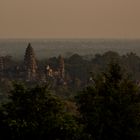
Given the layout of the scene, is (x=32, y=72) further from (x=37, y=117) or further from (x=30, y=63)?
(x=37, y=117)

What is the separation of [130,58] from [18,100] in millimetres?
124720

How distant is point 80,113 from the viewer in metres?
27.2

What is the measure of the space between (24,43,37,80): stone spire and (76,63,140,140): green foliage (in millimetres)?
80377

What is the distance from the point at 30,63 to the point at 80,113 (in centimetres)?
8684

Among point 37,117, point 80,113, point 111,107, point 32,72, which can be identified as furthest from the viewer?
point 32,72

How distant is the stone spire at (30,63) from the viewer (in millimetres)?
109544

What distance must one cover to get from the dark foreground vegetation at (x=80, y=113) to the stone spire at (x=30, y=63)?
265 ft

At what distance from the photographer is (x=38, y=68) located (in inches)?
4759

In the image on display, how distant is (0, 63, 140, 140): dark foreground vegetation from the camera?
81.1 feet

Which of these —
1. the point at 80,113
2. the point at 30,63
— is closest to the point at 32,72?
the point at 30,63

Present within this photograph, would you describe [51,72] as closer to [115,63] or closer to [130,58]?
[130,58]

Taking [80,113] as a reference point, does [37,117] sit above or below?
→ above

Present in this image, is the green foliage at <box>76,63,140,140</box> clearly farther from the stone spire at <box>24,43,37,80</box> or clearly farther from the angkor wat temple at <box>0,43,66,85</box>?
the stone spire at <box>24,43,37,80</box>

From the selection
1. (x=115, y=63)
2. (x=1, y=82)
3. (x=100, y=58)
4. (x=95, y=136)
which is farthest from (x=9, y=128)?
(x=100, y=58)
